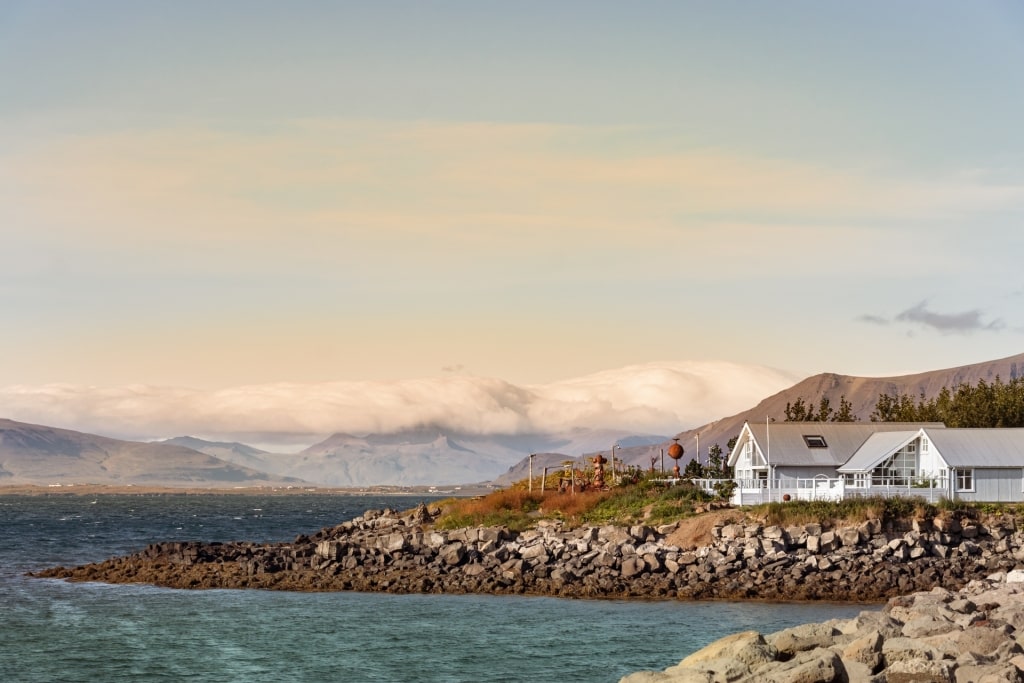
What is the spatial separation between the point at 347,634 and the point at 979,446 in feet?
134

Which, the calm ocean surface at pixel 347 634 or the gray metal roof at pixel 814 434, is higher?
the gray metal roof at pixel 814 434

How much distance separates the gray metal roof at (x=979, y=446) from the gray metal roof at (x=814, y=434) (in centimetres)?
159

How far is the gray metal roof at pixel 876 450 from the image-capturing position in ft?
237

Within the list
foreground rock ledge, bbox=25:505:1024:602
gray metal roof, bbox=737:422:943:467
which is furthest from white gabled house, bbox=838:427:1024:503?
foreground rock ledge, bbox=25:505:1024:602

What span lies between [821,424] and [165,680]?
51.2 meters

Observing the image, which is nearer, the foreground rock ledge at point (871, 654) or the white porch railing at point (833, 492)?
the foreground rock ledge at point (871, 654)

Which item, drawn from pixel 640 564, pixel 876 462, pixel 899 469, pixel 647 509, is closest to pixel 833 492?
pixel 876 462

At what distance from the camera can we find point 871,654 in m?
29.2

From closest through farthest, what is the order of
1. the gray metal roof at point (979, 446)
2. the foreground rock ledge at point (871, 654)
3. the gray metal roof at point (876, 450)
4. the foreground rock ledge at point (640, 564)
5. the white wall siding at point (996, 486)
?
the foreground rock ledge at point (871, 654) < the foreground rock ledge at point (640, 564) < the white wall siding at point (996, 486) < the gray metal roof at point (979, 446) < the gray metal roof at point (876, 450)

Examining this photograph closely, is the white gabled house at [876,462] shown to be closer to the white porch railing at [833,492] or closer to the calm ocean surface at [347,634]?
the white porch railing at [833,492]

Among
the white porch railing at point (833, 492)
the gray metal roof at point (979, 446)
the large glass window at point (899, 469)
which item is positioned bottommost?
the white porch railing at point (833, 492)

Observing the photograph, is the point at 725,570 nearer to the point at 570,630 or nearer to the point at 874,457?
the point at 570,630

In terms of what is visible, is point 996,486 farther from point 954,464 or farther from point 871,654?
point 871,654

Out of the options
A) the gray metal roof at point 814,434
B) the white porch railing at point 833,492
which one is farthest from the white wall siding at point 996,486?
the gray metal roof at point 814,434
